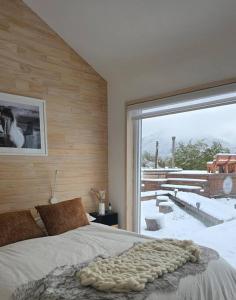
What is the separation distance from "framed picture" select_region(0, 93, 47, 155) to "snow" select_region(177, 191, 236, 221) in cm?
171

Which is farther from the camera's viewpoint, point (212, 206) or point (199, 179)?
point (199, 179)

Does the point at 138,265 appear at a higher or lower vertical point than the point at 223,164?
lower

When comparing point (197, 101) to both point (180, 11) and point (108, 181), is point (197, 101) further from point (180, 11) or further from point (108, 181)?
point (108, 181)

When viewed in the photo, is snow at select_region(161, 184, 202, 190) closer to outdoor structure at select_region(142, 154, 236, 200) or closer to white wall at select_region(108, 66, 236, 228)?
outdoor structure at select_region(142, 154, 236, 200)

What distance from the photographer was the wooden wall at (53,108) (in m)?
2.86

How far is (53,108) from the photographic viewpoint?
3.24m

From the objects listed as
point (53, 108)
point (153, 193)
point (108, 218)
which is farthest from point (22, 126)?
point (153, 193)

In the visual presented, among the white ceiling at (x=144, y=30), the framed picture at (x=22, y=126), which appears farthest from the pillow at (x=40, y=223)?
the white ceiling at (x=144, y=30)

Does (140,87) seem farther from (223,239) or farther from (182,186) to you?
(223,239)

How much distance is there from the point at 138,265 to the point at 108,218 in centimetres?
191

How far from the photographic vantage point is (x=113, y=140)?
12.4ft

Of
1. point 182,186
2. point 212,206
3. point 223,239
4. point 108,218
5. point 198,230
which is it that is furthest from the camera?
point 108,218

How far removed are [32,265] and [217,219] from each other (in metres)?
1.90

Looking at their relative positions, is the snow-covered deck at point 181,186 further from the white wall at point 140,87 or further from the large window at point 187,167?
the white wall at point 140,87
